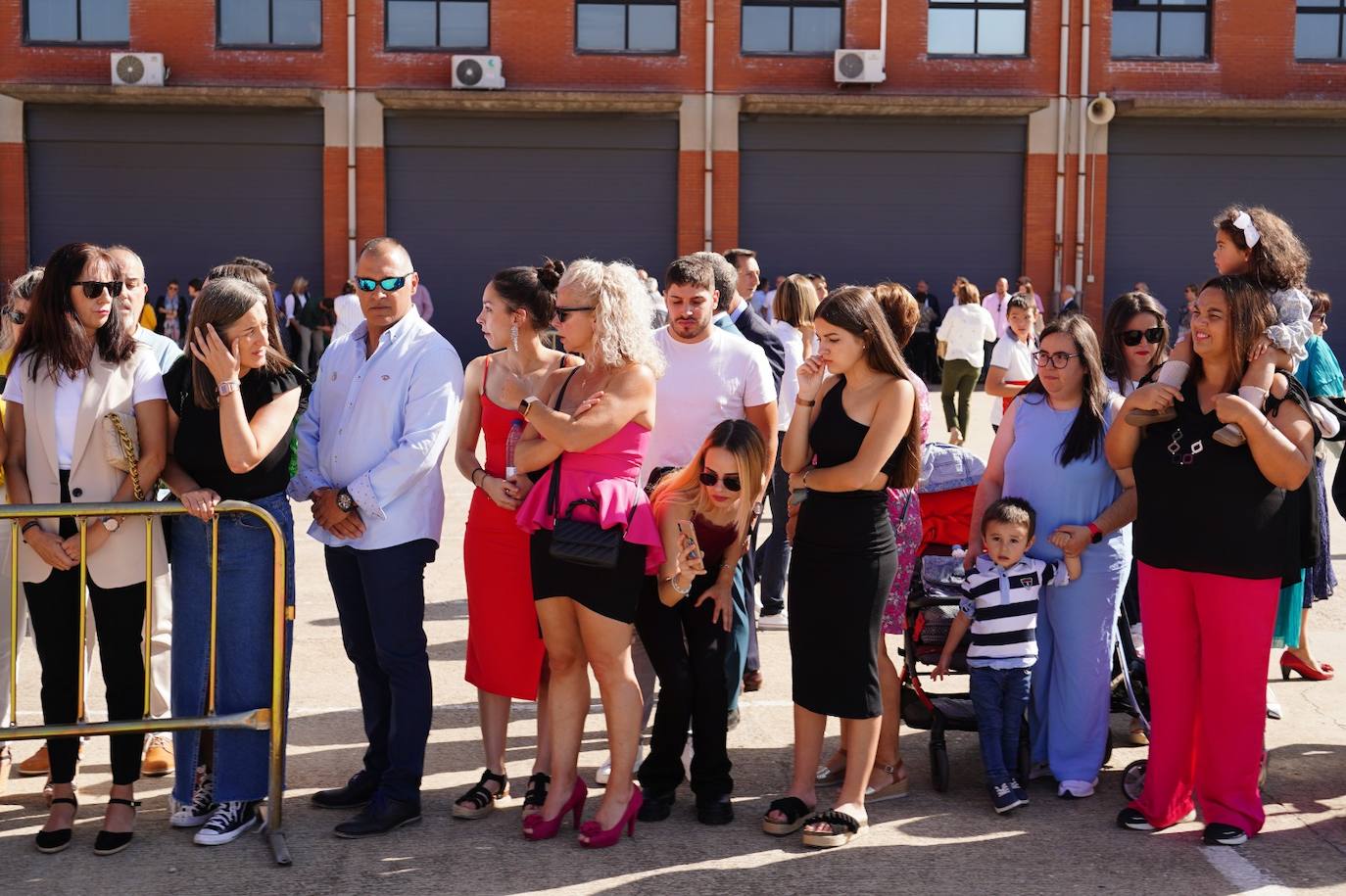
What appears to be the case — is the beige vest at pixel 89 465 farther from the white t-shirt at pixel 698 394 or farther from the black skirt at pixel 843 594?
the black skirt at pixel 843 594

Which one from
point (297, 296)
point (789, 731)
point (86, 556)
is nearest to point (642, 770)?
point (789, 731)

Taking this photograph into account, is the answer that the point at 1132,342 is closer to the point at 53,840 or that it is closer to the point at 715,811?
the point at 715,811

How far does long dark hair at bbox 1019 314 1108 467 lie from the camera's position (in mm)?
5516

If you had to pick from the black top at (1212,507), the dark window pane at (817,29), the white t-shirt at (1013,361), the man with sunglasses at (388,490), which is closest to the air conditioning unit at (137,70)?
the dark window pane at (817,29)

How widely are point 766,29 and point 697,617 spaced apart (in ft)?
74.6

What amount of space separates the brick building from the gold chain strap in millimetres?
21350

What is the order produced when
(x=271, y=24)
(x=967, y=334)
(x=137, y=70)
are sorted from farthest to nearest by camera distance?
(x=271, y=24) → (x=137, y=70) → (x=967, y=334)

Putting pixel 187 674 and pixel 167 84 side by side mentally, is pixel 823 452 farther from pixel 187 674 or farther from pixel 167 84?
pixel 167 84

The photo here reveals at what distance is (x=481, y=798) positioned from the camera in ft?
17.3

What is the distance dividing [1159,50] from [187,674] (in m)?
25.5

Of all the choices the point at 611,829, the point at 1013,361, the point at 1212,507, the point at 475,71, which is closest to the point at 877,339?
the point at 1212,507

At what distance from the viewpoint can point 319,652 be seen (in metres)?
7.48

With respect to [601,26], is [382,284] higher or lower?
lower

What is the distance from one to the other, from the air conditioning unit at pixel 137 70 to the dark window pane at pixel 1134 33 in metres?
17.0
